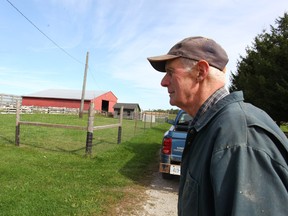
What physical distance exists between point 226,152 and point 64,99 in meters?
57.8

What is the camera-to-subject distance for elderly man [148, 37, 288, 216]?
112 centimetres

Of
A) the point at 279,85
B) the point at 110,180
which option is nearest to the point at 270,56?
the point at 279,85

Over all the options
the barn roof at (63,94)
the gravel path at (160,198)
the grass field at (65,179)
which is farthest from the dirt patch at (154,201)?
the barn roof at (63,94)

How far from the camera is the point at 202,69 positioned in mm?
1649

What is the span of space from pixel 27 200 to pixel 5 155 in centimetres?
393

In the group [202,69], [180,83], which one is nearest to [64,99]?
[180,83]

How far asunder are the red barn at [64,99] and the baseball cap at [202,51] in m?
54.0

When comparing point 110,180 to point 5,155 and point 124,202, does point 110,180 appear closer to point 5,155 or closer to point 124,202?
point 124,202

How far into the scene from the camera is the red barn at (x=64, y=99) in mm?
56469

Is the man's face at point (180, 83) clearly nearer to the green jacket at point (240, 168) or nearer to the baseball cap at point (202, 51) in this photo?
the baseball cap at point (202, 51)

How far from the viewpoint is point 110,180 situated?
6746 millimetres

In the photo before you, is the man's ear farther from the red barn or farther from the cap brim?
the red barn

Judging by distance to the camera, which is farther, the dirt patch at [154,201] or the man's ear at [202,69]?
the dirt patch at [154,201]

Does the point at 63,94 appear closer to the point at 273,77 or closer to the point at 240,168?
the point at 273,77
